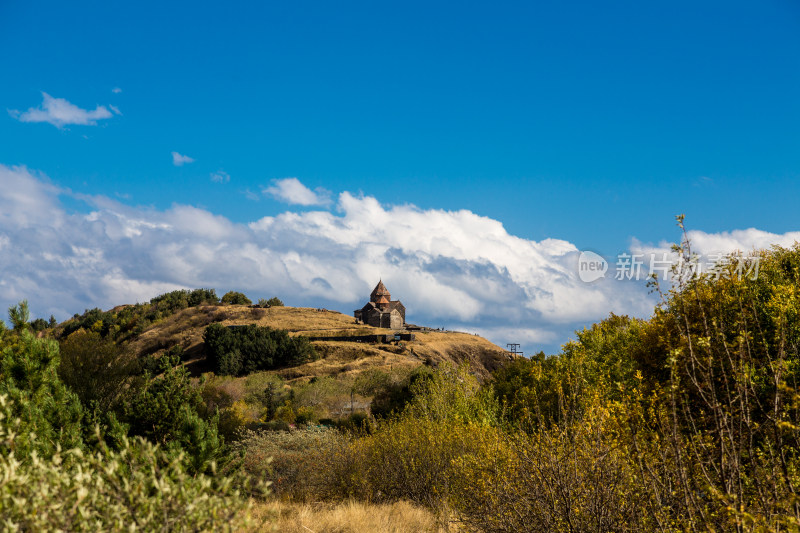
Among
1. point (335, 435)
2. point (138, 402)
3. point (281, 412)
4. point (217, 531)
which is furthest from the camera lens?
point (281, 412)

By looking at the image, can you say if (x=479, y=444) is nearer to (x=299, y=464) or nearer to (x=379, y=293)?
(x=299, y=464)

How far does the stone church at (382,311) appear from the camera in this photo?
10369 cm

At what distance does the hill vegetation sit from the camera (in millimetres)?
4328

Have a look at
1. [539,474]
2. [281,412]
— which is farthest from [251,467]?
[281,412]

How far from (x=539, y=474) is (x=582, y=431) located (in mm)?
1009

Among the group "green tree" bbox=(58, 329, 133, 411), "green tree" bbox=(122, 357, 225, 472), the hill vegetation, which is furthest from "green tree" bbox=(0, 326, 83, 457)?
"green tree" bbox=(58, 329, 133, 411)

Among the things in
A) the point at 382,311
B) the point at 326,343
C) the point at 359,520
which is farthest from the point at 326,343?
the point at 359,520

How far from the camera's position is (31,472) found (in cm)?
432

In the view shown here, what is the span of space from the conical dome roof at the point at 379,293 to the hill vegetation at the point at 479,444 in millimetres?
72116

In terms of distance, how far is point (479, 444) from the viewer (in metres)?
14.1

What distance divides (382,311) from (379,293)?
8.51 metres

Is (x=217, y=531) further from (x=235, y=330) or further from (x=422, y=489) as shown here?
(x=235, y=330)

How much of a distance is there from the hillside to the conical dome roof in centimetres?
713

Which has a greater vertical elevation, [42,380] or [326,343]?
[326,343]
